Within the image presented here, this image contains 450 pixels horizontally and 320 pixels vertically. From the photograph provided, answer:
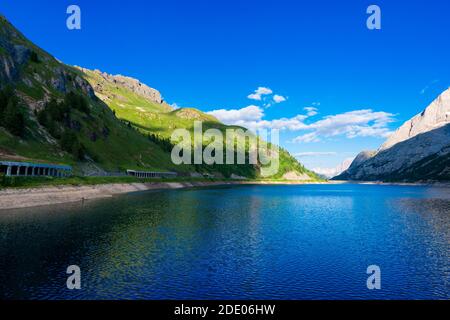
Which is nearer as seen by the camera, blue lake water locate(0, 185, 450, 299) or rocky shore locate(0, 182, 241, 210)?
blue lake water locate(0, 185, 450, 299)

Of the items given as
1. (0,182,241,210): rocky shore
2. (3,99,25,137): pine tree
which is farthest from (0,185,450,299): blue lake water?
(3,99,25,137): pine tree

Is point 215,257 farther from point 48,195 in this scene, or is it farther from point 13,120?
point 13,120

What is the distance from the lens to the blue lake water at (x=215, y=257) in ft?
107

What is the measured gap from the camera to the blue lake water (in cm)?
3272

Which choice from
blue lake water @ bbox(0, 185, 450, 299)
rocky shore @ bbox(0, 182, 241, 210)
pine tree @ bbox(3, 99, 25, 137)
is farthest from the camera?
pine tree @ bbox(3, 99, 25, 137)

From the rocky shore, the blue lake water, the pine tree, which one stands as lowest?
the blue lake water

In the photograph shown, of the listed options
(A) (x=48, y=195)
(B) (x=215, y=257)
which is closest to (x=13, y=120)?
(A) (x=48, y=195)

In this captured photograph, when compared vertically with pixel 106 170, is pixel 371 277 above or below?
below

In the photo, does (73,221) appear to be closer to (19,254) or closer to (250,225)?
(19,254)

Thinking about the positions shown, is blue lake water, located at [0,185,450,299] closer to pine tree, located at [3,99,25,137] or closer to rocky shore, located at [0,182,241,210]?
rocky shore, located at [0,182,241,210]

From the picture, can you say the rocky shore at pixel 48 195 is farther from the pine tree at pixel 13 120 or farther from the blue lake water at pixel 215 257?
the pine tree at pixel 13 120

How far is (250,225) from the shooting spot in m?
72.1
